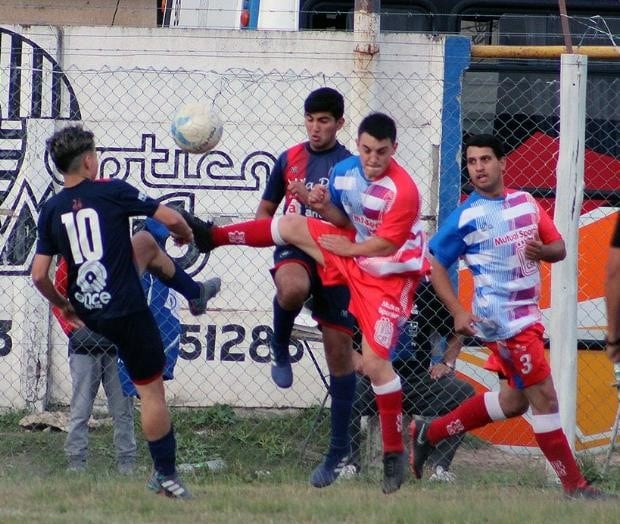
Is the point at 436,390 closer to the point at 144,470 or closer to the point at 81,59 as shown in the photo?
the point at 144,470

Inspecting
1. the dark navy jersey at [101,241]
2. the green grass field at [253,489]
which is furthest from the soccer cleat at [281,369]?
the dark navy jersey at [101,241]

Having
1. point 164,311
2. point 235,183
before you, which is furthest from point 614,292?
point 235,183

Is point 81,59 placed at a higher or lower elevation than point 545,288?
higher

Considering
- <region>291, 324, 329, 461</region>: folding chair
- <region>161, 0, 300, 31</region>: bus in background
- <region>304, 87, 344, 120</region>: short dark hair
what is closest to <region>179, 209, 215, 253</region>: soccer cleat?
<region>304, 87, 344, 120</region>: short dark hair

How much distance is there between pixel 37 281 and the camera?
7156 millimetres

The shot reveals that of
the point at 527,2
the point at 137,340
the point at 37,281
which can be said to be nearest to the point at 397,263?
the point at 137,340

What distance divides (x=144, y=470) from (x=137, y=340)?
2.05 metres

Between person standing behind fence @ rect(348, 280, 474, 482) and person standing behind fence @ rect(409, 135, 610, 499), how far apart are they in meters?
1.12

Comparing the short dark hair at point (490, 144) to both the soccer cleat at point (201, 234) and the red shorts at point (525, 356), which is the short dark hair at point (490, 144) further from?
the soccer cleat at point (201, 234)

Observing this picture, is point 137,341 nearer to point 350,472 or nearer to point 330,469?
point 330,469

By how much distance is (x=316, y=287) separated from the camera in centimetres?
752

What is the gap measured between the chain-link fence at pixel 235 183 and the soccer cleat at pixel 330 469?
5.89ft

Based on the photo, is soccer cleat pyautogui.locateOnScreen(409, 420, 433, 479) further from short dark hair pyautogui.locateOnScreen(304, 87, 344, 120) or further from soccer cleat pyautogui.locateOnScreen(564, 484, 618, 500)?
short dark hair pyautogui.locateOnScreen(304, 87, 344, 120)

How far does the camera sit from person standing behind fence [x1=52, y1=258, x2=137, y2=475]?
8.55 metres
